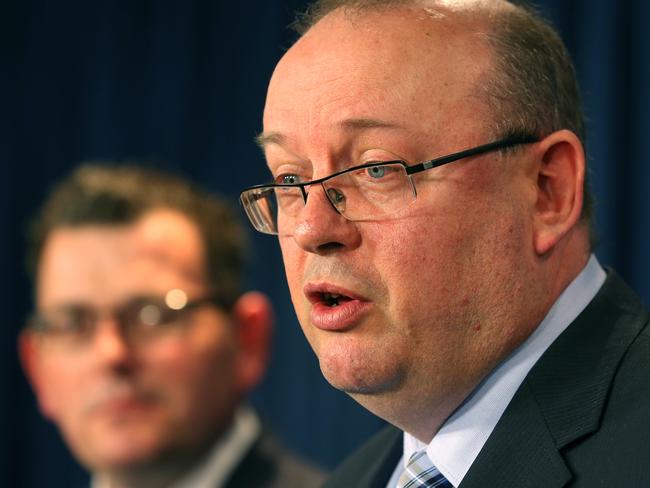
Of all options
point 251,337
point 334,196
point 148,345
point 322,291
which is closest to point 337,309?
point 322,291

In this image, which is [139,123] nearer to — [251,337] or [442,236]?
[251,337]

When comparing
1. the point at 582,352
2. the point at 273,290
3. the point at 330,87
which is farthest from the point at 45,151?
the point at 582,352

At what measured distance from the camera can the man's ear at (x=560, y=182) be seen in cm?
172

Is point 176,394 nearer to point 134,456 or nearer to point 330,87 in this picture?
point 134,456

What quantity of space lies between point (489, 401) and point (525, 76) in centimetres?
54

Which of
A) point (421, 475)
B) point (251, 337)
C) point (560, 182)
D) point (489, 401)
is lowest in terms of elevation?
point (251, 337)

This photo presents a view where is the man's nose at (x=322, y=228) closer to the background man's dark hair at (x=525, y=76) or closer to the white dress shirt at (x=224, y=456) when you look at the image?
the background man's dark hair at (x=525, y=76)

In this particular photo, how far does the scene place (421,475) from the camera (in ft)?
5.63

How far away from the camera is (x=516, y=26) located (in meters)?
1.81

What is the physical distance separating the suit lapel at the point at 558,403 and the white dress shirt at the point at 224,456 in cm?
172

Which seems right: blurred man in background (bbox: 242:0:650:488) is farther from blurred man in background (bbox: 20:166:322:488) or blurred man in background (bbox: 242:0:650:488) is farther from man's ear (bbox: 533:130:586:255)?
blurred man in background (bbox: 20:166:322:488)

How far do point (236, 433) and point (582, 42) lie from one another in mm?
1678

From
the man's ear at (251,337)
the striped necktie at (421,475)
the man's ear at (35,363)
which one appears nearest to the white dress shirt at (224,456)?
the man's ear at (251,337)

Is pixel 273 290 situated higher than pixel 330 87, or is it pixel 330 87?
pixel 330 87
